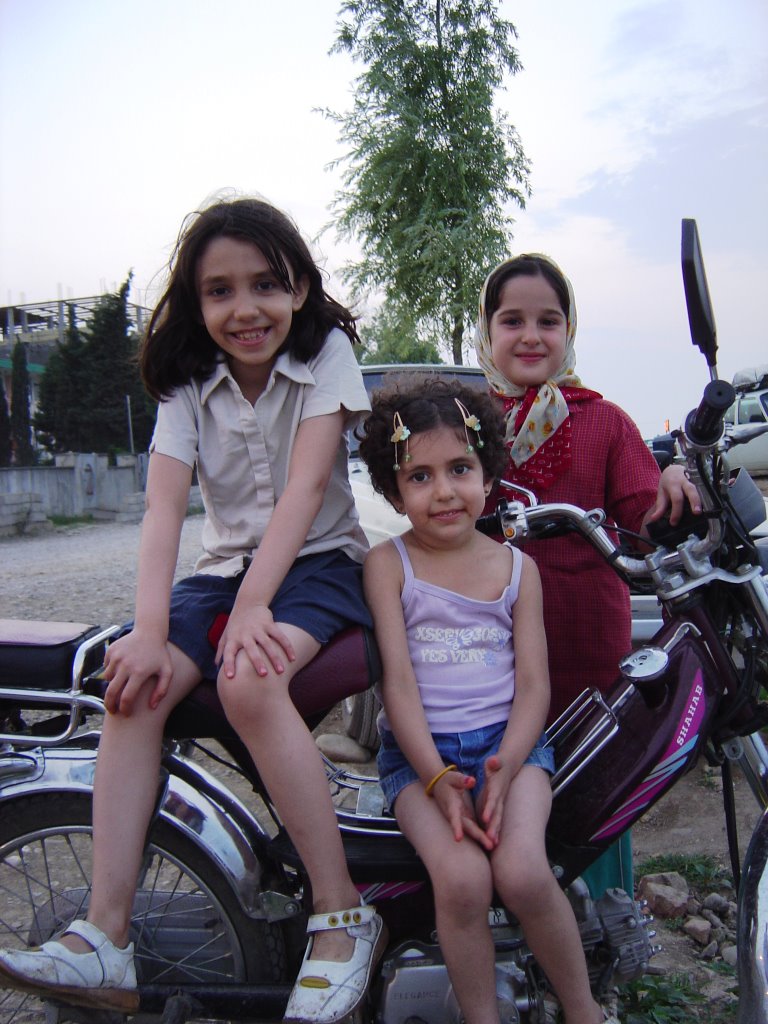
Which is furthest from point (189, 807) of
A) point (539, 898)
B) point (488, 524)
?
point (488, 524)

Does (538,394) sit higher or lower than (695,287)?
lower

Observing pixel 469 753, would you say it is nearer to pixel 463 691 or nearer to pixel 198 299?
pixel 463 691

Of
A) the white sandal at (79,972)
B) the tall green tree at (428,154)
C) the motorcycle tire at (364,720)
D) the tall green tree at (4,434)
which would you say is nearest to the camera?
the white sandal at (79,972)

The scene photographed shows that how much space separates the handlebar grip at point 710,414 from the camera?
4.56 ft

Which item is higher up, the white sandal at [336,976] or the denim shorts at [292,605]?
the denim shorts at [292,605]

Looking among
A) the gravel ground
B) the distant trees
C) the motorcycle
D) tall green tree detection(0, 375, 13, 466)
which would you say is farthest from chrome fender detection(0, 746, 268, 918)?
the distant trees

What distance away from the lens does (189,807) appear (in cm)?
177

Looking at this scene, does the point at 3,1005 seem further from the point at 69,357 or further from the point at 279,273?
the point at 69,357

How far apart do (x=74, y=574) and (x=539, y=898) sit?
328 inches

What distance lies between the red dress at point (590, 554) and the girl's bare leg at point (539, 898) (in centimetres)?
52

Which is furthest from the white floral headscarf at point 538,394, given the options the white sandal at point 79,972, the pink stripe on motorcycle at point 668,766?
the white sandal at point 79,972

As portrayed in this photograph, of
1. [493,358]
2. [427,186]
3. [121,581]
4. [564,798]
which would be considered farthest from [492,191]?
[564,798]

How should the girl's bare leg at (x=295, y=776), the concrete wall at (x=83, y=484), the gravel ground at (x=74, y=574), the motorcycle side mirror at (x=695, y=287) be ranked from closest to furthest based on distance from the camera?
the motorcycle side mirror at (x=695, y=287), the girl's bare leg at (x=295, y=776), the gravel ground at (x=74, y=574), the concrete wall at (x=83, y=484)

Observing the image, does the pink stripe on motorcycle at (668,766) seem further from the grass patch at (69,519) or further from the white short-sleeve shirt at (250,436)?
the grass patch at (69,519)
